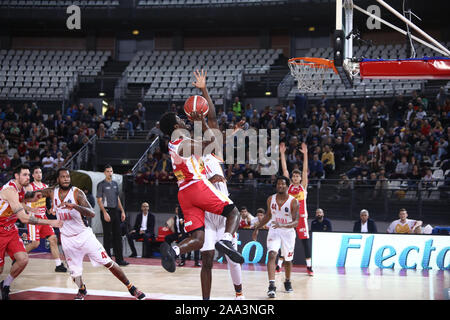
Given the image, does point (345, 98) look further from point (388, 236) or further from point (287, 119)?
point (388, 236)

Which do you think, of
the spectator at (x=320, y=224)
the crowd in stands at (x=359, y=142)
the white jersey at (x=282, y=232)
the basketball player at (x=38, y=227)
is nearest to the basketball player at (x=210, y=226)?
the white jersey at (x=282, y=232)

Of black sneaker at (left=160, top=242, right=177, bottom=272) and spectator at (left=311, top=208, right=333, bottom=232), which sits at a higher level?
black sneaker at (left=160, top=242, right=177, bottom=272)

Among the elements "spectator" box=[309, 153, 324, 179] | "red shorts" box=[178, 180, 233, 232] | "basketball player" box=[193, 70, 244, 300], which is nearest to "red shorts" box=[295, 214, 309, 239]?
"basketball player" box=[193, 70, 244, 300]

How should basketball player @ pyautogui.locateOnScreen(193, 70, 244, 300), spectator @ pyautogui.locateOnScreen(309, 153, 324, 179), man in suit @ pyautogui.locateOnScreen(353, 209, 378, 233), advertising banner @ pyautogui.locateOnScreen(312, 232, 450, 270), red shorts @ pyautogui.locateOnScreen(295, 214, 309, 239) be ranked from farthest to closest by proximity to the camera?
spectator @ pyautogui.locateOnScreen(309, 153, 324, 179) → man in suit @ pyautogui.locateOnScreen(353, 209, 378, 233) → advertising banner @ pyautogui.locateOnScreen(312, 232, 450, 270) → red shorts @ pyautogui.locateOnScreen(295, 214, 309, 239) → basketball player @ pyautogui.locateOnScreen(193, 70, 244, 300)

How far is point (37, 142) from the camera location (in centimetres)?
2281

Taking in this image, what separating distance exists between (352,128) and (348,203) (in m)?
4.35

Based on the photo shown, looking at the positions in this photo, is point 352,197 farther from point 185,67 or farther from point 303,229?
point 185,67

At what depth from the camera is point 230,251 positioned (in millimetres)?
6324

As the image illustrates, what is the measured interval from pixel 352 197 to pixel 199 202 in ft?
34.1

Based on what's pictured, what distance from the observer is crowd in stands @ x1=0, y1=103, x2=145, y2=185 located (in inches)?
836

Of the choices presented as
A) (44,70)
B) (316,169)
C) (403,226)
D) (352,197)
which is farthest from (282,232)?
(44,70)

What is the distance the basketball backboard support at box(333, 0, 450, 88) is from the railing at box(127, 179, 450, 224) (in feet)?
23.7

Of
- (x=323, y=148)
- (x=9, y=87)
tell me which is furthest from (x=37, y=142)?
(x=323, y=148)

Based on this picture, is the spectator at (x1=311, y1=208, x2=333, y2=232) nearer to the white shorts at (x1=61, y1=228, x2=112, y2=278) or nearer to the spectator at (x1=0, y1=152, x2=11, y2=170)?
the white shorts at (x1=61, y1=228, x2=112, y2=278)
